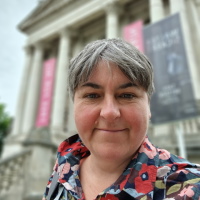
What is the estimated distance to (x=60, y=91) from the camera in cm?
1756

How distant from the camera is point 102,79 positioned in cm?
108

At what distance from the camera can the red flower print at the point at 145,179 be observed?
91cm

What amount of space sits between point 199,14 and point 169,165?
1533 centimetres

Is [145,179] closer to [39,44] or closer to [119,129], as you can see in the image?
[119,129]

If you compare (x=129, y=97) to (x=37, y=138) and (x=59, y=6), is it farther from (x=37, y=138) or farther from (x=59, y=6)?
(x=59, y=6)

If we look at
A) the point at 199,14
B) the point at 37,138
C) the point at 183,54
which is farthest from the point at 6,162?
the point at 199,14

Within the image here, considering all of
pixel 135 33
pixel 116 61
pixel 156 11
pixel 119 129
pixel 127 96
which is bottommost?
pixel 119 129

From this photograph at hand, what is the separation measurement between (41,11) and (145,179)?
23.8m

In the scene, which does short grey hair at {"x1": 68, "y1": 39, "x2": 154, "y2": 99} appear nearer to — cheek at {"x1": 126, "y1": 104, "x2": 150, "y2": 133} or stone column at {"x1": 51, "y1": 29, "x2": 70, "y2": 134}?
cheek at {"x1": 126, "y1": 104, "x2": 150, "y2": 133}

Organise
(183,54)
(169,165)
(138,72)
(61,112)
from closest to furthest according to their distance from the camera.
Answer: (169,165), (138,72), (183,54), (61,112)

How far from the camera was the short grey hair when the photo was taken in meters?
1.08

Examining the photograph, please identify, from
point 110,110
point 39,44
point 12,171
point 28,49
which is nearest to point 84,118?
point 110,110

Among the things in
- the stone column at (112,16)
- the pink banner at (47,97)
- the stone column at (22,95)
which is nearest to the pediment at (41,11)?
the stone column at (22,95)

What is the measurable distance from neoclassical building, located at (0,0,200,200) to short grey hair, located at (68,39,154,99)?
5.11 m
